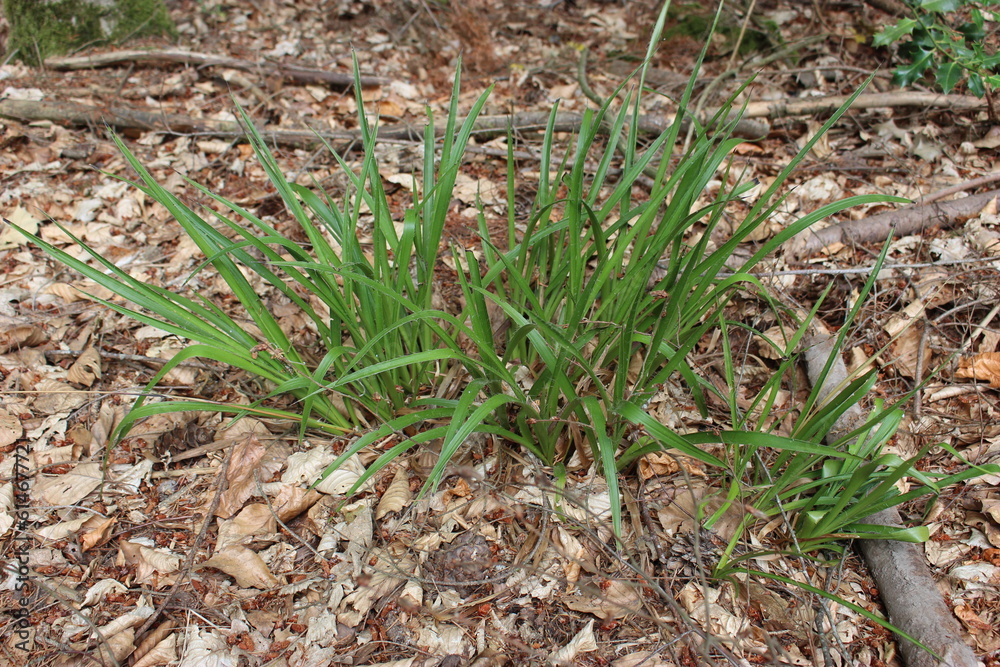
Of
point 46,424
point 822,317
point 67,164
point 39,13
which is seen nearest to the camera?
point 46,424

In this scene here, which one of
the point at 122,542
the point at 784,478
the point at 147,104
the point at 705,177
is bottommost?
the point at 122,542

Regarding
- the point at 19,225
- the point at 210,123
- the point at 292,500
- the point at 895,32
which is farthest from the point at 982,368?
the point at 19,225

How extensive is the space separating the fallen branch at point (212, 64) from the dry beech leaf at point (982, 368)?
9.47 feet

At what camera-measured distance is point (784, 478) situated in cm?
140

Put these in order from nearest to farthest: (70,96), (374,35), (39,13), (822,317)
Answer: (822,317) → (70,96) → (39,13) → (374,35)

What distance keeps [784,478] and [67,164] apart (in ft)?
10.4

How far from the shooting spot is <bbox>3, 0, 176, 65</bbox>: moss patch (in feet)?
10.7

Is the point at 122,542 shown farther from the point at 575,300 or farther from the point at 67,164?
the point at 67,164

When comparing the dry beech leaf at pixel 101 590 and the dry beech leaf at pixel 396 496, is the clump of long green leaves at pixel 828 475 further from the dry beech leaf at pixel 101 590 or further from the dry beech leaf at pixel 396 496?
the dry beech leaf at pixel 101 590

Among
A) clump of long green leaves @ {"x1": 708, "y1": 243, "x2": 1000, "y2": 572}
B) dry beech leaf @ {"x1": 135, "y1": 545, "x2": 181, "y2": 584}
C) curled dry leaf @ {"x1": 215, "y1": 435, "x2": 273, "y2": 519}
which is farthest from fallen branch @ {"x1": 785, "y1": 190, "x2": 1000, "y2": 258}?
dry beech leaf @ {"x1": 135, "y1": 545, "x2": 181, "y2": 584}

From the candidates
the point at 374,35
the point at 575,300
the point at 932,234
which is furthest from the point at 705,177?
the point at 374,35

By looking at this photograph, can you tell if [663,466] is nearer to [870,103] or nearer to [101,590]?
[101,590]

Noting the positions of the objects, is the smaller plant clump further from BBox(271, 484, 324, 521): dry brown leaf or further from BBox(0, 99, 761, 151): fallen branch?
BBox(271, 484, 324, 521): dry brown leaf

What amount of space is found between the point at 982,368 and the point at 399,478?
173cm
